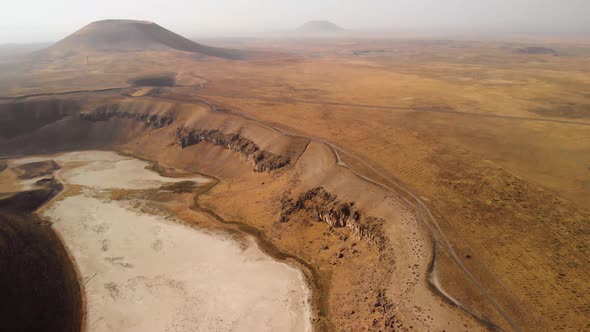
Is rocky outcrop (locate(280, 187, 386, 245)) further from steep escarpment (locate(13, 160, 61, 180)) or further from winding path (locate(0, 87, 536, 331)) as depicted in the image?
steep escarpment (locate(13, 160, 61, 180))

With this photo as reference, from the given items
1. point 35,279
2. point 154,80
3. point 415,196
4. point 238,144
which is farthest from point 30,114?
point 415,196

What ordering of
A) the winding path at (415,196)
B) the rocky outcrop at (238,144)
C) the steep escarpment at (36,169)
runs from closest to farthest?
the winding path at (415,196)
the rocky outcrop at (238,144)
the steep escarpment at (36,169)

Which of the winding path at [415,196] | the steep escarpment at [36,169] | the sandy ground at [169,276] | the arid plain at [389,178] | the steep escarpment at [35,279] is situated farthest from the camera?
the steep escarpment at [36,169]

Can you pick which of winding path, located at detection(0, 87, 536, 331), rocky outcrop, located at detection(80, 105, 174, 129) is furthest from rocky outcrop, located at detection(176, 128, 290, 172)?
rocky outcrop, located at detection(80, 105, 174, 129)

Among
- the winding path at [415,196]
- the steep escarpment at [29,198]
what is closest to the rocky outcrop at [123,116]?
the winding path at [415,196]

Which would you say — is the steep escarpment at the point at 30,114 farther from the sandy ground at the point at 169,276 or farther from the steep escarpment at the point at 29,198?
→ the sandy ground at the point at 169,276

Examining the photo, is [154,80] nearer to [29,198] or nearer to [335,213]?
[29,198]

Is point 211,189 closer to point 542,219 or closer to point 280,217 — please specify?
point 280,217
